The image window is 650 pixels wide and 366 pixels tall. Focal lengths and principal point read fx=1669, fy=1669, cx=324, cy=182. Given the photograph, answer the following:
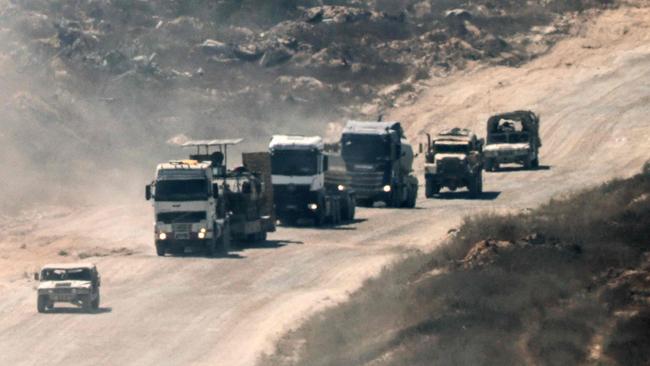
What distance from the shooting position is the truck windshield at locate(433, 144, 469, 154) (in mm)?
77875

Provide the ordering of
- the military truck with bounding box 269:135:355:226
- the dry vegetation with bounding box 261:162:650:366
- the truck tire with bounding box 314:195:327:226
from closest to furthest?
the dry vegetation with bounding box 261:162:650:366
the military truck with bounding box 269:135:355:226
the truck tire with bounding box 314:195:327:226

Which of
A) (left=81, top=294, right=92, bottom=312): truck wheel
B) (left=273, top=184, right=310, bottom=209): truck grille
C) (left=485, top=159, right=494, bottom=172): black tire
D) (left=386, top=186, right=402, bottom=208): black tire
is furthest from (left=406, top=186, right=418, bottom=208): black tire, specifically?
(left=81, top=294, right=92, bottom=312): truck wheel

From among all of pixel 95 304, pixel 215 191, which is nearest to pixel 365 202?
pixel 215 191

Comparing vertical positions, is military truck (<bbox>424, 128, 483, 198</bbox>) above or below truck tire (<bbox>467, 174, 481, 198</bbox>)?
above

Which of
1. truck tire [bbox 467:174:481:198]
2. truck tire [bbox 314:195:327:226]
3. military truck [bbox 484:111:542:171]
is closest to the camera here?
truck tire [bbox 314:195:327:226]

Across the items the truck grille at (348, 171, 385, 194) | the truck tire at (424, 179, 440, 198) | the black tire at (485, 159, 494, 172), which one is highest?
the black tire at (485, 159, 494, 172)

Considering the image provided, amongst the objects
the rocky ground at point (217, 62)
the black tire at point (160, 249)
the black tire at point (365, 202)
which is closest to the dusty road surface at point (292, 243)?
the black tire at point (160, 249)

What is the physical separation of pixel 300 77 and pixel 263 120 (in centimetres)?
682

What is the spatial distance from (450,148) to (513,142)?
11.3 m

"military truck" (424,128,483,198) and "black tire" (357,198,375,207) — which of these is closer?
"black tire" (357,198,375,207)

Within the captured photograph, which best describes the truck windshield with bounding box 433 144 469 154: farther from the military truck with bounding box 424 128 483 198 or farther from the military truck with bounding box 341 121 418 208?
the military truck with bounding box 341 121 418 208

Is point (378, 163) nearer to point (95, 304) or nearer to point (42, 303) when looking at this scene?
point (95, 304)

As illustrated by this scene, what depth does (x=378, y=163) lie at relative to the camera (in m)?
71.6

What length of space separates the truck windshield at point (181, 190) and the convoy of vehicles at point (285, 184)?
33 millimetres
